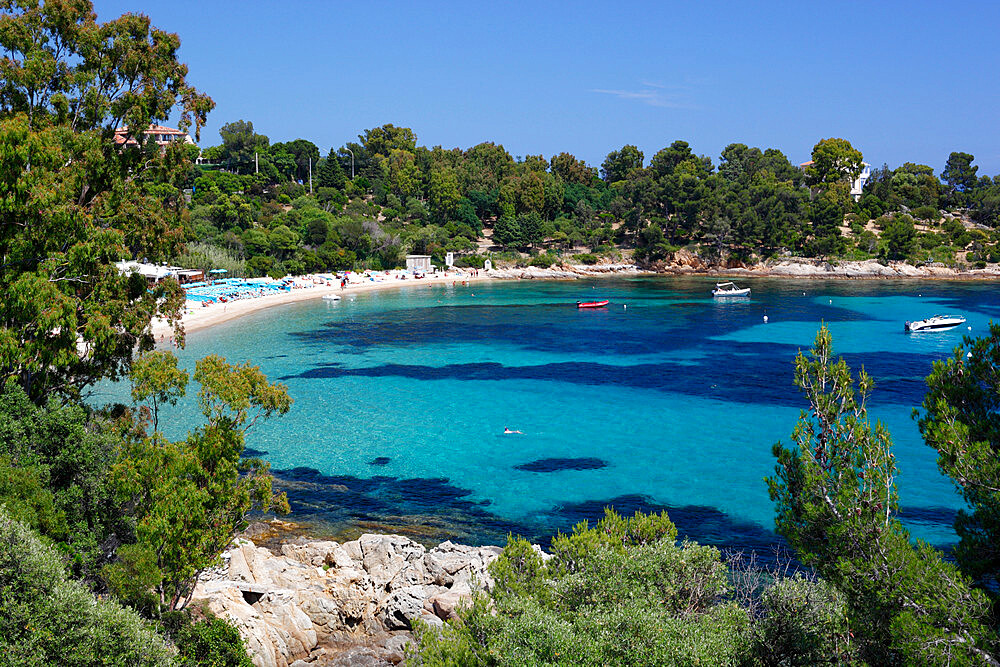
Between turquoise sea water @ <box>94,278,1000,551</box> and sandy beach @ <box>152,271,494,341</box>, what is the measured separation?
7.44 ft

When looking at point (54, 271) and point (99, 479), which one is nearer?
point (99, 479)

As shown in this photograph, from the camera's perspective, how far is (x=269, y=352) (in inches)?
1921

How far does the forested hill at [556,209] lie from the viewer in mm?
97438

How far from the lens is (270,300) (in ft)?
240

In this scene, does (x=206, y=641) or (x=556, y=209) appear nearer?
Answer: (x=206, y=641)

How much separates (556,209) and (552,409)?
3570 inches

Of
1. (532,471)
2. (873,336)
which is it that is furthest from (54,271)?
(873,336)

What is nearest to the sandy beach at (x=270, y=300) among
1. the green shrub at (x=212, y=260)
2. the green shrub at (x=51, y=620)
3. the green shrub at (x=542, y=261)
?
the green shrub at (x=212, y=260)

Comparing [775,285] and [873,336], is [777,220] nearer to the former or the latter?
[775,285]

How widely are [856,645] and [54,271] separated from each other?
1584cm

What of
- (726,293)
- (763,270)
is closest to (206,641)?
(726,293)

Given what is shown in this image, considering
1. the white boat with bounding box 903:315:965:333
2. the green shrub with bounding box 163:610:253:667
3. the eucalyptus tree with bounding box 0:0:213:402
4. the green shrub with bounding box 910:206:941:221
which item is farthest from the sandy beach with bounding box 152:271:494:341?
the green shrub with bounding box 910:206:941:221

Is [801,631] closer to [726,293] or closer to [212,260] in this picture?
[726,293]

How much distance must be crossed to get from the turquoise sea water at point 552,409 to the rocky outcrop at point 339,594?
3.28m
